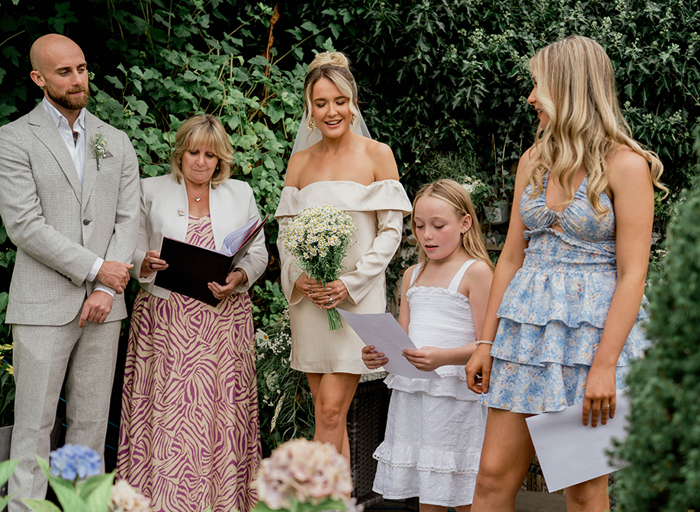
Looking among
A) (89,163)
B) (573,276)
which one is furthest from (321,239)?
(89,163)

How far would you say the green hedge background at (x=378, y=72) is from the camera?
3.75m

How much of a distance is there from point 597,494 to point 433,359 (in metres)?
0.74

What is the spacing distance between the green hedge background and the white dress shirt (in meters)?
0.62

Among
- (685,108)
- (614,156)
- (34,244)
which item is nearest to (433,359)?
(614,156)

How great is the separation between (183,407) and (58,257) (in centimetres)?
87

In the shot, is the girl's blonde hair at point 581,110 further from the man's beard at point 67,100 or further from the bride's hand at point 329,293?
the man's beard at point 67,100

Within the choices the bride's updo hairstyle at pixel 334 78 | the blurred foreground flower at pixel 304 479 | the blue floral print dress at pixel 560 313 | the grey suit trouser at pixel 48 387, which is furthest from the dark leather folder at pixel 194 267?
the blurred foreground flower at pixel 304 479

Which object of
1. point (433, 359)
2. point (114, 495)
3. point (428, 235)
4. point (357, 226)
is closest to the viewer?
point (114, 495)

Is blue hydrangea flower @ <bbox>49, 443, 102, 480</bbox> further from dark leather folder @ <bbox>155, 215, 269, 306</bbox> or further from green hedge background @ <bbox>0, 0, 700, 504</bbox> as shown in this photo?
green hedge background @ <bbox>0, 0, 700, 504</bbox>

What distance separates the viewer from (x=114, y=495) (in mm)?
1028

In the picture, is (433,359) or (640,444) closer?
(640,444)

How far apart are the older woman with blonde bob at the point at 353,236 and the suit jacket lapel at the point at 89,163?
0.85 metres

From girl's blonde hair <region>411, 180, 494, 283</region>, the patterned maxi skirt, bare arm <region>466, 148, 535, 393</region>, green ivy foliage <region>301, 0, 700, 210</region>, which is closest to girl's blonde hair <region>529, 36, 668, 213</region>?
bare arm <region>466, 148, 535, 393</region>

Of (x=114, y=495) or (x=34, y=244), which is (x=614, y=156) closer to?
(x=114, y=495)
